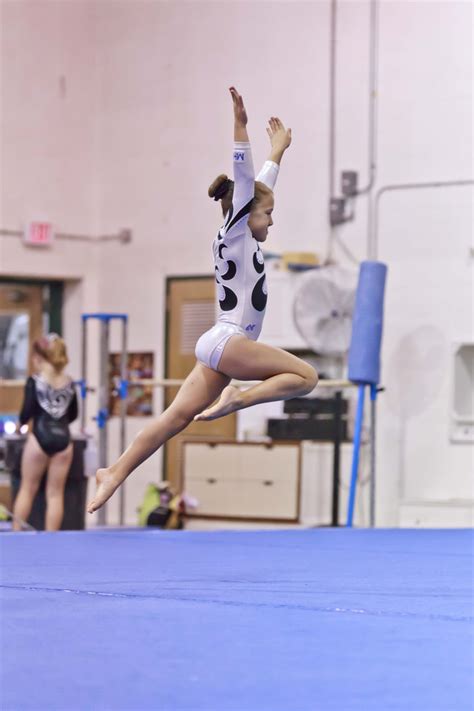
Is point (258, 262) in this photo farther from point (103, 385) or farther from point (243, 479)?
point (243, 479)

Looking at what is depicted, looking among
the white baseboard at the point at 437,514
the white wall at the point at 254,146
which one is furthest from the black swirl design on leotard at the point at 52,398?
Result: the white wall at the point at 254,146

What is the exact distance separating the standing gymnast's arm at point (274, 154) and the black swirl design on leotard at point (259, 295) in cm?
35

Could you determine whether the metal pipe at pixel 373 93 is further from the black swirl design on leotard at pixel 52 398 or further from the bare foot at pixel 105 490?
the bare foot at pixel 105 490

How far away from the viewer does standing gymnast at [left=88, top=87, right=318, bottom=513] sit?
4086 millimetres

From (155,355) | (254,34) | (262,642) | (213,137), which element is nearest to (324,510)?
(155,355)

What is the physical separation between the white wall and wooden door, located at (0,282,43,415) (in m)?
0.42

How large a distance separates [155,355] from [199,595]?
663cm

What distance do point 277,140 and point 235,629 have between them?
1.99m

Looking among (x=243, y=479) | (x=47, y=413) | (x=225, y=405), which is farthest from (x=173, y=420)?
(x=243, y=479)

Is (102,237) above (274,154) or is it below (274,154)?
above

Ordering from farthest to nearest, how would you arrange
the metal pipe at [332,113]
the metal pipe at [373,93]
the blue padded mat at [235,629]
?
the metal pipe at [332,113]
the metal pipe at [373,93]
the blue padded mat at [235,629]

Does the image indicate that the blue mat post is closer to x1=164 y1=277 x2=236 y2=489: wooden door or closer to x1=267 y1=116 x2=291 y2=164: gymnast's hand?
x1=164 y1=277 x2=236 y2=489: wooden door

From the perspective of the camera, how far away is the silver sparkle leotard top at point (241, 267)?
4.04 m

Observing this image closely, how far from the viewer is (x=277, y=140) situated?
14.5ft
